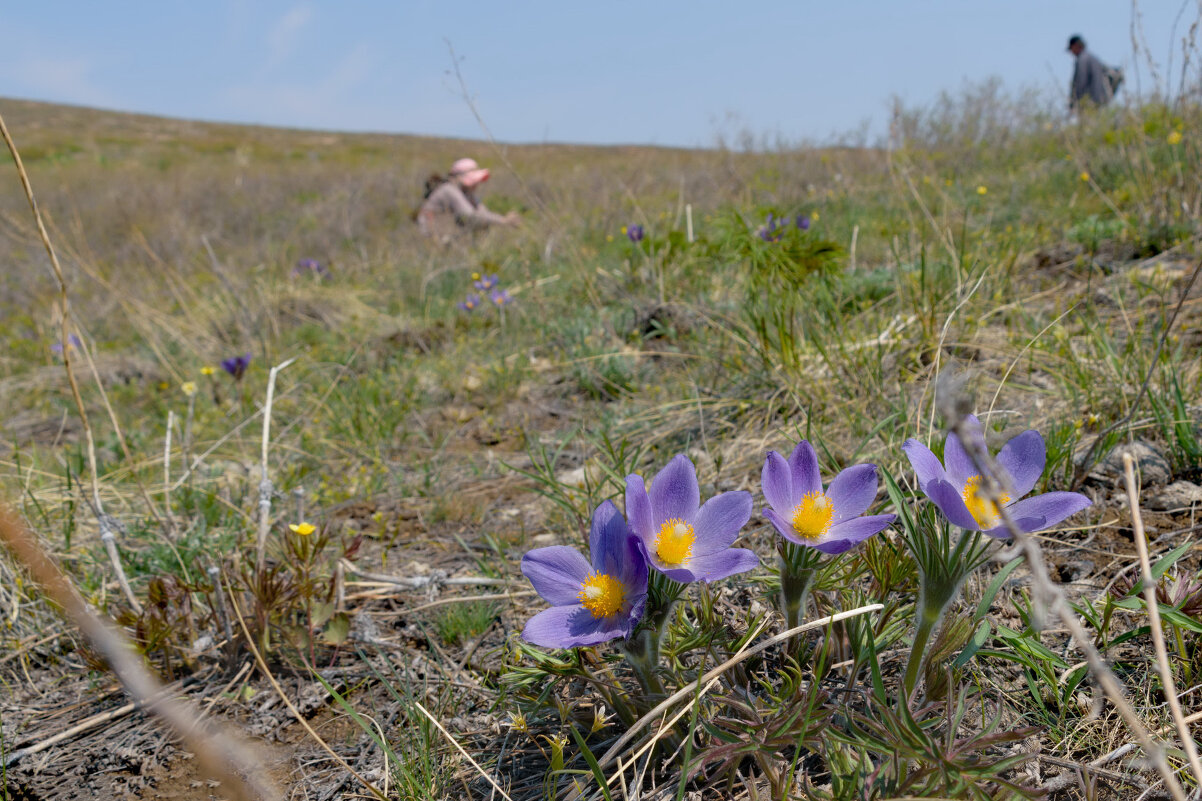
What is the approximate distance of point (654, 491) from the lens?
3.67ft

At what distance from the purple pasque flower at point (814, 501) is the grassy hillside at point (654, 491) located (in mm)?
64

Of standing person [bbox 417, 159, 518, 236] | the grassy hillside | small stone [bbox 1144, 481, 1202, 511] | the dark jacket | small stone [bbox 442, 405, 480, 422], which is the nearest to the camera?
the grassy hillside

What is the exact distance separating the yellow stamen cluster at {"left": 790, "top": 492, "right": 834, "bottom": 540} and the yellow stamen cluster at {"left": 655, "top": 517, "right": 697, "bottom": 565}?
0.15 m

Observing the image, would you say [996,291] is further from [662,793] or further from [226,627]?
[226,627]

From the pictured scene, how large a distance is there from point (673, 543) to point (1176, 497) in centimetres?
143

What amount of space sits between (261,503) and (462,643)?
0.61 m

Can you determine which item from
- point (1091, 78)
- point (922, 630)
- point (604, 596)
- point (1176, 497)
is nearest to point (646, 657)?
point (604, 596)

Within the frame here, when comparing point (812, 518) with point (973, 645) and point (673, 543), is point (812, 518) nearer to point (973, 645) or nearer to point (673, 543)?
point (673, 543)

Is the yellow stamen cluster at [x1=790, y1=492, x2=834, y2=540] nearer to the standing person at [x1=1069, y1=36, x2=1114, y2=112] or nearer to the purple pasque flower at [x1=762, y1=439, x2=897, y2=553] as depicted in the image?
the purple pasque flower at [x1=762, y1=439, x2=897, y2=553]

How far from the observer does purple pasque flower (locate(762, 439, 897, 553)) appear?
995mm

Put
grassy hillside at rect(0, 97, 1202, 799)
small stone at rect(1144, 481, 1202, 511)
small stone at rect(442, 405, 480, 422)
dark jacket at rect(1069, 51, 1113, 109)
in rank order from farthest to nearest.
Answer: dark jacket at rect(1069, 51, 1113, 109) < small stone at rect(442, 405, 480, 422) < small stone at rect(1144, 481, 1202, 511) < grassy hillside at rect(0, 97, 1202, 799)

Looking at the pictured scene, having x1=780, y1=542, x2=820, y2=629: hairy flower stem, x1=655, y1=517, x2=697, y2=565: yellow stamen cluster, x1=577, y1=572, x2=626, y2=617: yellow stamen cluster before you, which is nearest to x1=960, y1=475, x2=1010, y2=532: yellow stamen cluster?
x1=780, y1=542, x2=820, y2=629: hairy flower stem

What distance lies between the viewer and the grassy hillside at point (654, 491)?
112 cm

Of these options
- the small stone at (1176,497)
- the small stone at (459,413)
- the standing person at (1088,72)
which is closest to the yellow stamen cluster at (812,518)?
the small stone at (1176,497)
